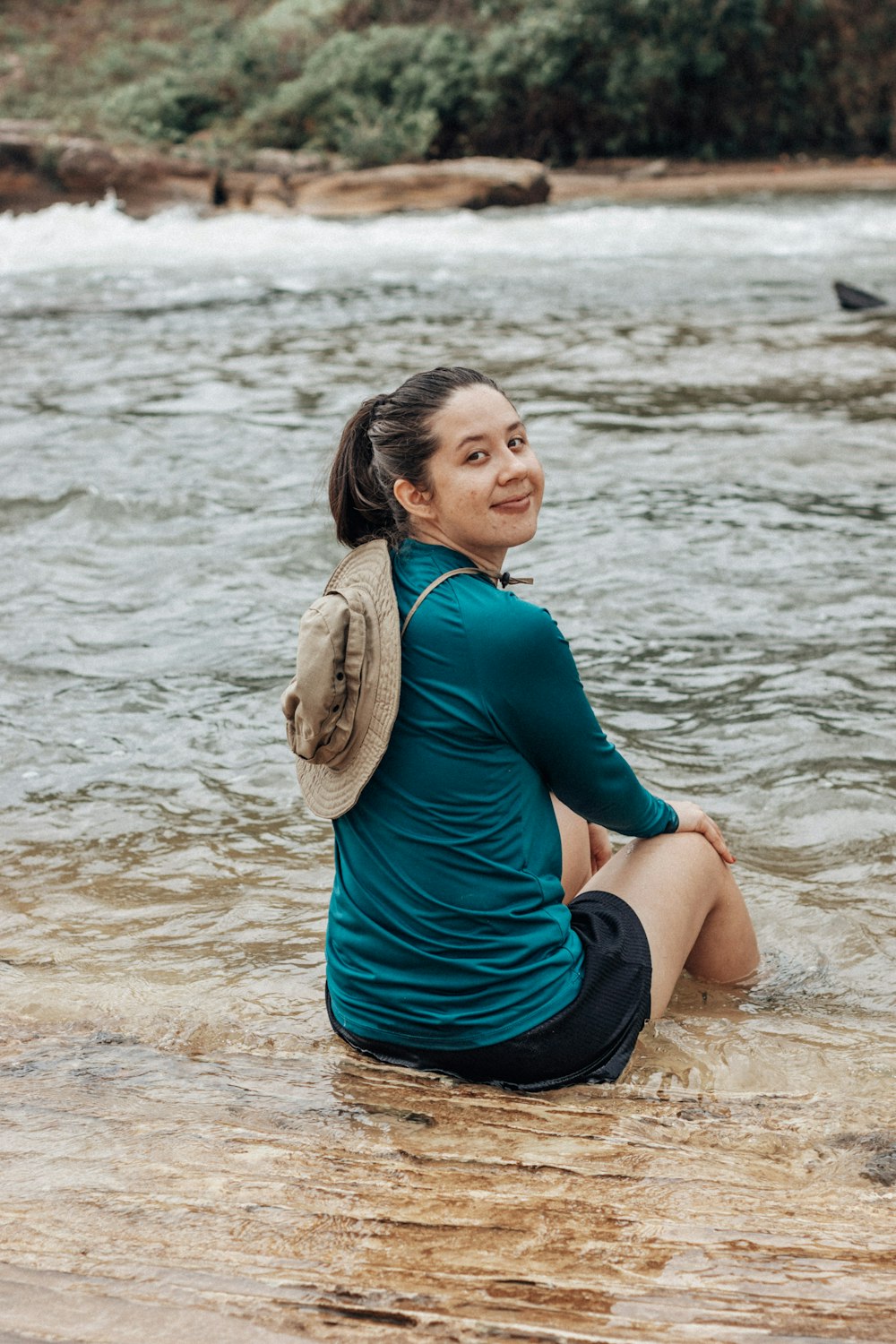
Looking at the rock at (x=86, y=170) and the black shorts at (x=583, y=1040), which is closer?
the black shorts at (x=583, y=1040)

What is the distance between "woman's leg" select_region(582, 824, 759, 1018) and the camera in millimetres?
2820

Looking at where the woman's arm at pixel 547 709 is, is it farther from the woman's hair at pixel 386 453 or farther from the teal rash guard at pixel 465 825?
the woman's hair at pixel 386 453

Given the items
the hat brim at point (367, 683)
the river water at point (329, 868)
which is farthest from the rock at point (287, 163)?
the hat brim at point (367, 683)

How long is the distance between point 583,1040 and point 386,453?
114 cm

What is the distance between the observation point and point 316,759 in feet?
8.25

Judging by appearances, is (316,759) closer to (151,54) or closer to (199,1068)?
(199,1068)

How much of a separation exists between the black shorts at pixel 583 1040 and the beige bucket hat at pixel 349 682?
51 cm

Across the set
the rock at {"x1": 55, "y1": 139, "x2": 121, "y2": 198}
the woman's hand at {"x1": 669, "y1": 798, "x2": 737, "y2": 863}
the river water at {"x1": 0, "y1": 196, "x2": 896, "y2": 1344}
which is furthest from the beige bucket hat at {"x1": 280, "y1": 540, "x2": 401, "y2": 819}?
the rock at {"x1": 55, "y1": 139, "x2": 121, "y2": 198}

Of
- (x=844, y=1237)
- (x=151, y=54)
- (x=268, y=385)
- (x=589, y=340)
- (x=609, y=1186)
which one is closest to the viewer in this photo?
(x=844, y=1237)

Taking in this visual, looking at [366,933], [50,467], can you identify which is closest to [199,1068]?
[366,933]

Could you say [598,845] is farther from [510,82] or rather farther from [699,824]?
[510,82]

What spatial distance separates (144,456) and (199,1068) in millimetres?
6418

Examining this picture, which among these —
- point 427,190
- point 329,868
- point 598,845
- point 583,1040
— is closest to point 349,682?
point 583,1040

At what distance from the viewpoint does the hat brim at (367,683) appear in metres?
2.44
